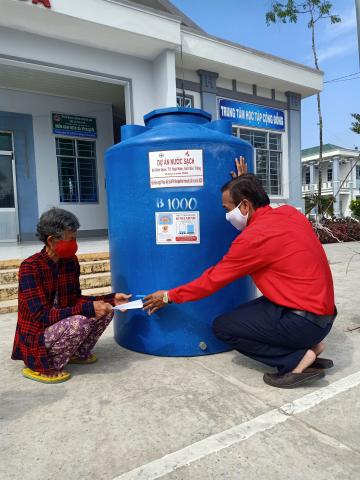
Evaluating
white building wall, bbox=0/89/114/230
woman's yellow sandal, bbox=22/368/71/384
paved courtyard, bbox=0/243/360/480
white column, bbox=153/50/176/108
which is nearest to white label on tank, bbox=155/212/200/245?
paved courtyard, bbox=0/243/360/480

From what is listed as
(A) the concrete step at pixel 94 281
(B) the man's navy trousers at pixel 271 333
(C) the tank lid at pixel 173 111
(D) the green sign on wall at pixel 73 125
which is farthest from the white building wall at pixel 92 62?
(B) the man's navy trousers at pixel 271 333

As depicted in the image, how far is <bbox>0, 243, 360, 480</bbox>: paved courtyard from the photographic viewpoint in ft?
5.23

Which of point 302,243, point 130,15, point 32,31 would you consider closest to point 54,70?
point 32,31

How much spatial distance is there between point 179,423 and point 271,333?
2.45 feet

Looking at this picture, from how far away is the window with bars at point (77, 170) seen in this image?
10352 mm


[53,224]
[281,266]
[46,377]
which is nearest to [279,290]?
[281,266]

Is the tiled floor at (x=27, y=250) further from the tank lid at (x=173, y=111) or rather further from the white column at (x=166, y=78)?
the tank lid at (x=173, y=111)

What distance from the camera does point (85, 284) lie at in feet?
16.6

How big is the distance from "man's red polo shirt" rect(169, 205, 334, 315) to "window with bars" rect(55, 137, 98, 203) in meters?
8.84

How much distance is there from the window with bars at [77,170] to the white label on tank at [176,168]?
819 cm

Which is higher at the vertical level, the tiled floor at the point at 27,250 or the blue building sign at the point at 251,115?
the blue building sign at the point at 251,115

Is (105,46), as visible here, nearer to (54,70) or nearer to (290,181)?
(54,70)

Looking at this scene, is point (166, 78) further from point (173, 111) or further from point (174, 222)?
point (174, 222)

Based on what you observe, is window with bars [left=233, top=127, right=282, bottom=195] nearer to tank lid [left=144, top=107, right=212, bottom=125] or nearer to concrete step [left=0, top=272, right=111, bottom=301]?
concrete step [left=0, top=272, right=111, bottom=301]
